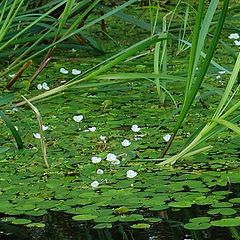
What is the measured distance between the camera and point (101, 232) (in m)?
2.04

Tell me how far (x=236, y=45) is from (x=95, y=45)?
638mm

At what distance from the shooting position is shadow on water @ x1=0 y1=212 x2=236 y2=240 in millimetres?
1992

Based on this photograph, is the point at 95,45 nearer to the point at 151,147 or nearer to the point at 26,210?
the point at 151,147

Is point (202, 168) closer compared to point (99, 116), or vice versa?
point (202, 168)

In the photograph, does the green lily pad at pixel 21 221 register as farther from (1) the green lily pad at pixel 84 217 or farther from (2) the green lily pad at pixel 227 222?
(2) the green lily pad at pixel 227 222

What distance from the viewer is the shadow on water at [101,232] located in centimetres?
199

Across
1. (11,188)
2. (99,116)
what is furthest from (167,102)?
(11,188)

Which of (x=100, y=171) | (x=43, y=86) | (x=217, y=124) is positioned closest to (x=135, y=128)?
(x=100, y=171)

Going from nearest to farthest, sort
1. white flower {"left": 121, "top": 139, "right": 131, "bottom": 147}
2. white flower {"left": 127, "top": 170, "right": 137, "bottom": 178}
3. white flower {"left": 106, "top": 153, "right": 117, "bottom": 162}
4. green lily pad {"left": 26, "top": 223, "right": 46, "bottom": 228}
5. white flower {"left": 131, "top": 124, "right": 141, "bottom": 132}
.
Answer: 1. green lily pad {"left": 26, "top": 223, "right": 46, "bottom": 228}
2. white flower {"left": 127, "top": 170, "right": 137, "bottom": 178}
3. white flower {"left": 106, "top": 153, "right": 117, "bottom": 162}
4. white flower {"left": 121, "top": 139, "right": 131, "bottom": 147}
5. white flower {"left": 131, "top": 124, "right": 141, "bottom": 132}

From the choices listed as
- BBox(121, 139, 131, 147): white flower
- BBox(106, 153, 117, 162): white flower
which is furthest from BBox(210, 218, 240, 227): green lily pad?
BBox(121, 139, 131, 147): white flower

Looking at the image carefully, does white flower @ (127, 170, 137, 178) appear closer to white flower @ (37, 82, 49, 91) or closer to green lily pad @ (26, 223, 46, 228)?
green lily pad @ (26, 223, 46, 228)

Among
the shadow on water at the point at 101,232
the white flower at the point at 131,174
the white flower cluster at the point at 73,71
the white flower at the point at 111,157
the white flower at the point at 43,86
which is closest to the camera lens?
the shadow on water at the point at 101,232

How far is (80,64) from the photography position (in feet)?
12.4

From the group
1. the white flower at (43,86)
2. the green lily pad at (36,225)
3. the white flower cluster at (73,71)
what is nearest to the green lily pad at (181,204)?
the green lily pad at (36,225)
